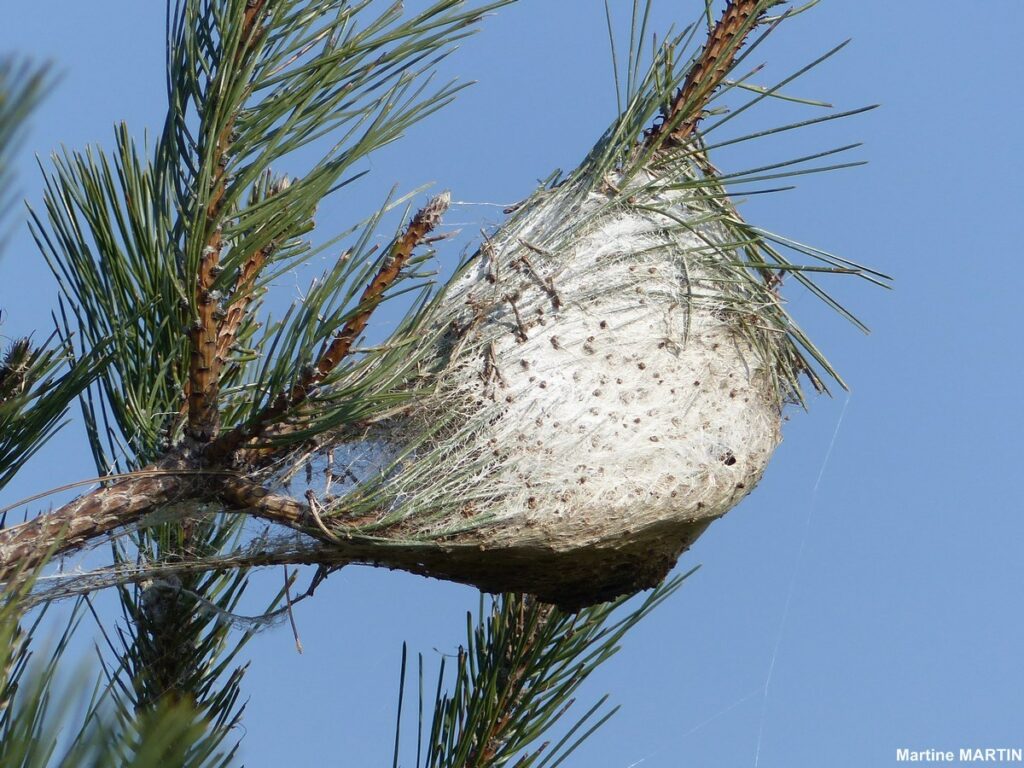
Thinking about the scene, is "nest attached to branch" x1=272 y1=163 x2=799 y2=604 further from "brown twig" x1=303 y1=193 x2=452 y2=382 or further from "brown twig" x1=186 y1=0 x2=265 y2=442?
"brown twig" x1=186 y1=0 x2=265 y2=442

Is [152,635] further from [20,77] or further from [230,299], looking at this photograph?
[20,77]

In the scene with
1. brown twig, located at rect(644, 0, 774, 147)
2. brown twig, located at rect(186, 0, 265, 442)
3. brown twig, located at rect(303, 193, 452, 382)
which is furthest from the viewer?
brown twig, located at rect(644, 0, 774, 147)

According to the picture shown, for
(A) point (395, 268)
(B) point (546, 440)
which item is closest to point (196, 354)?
(A) point (395, 268)

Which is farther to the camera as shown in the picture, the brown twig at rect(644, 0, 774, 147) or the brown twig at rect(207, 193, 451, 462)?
the brown twig at rect(644, 0, 774, 147)


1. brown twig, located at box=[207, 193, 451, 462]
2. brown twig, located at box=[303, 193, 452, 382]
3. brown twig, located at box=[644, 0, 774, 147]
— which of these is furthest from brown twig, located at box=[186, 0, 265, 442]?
brown twig, located at box=[644, 0, 774, 147]

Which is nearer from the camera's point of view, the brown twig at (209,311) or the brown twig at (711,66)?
the brown twig at (209,311)

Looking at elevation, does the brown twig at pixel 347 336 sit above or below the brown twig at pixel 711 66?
below

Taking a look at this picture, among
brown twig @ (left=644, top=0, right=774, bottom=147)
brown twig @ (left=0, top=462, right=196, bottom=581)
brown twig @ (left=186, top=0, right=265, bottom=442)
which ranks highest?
brown twig @ (left=644, top=0, right=774, bottom=147)

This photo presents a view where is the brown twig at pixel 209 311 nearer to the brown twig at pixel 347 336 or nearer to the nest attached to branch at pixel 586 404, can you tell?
the brown twig at pixel 347 336

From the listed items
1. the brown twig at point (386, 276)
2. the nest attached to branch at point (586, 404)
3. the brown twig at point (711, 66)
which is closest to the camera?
the brown twig at point (386, 276)

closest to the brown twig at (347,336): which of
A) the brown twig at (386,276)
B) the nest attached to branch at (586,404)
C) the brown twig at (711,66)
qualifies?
the brown twig at (386,276)
